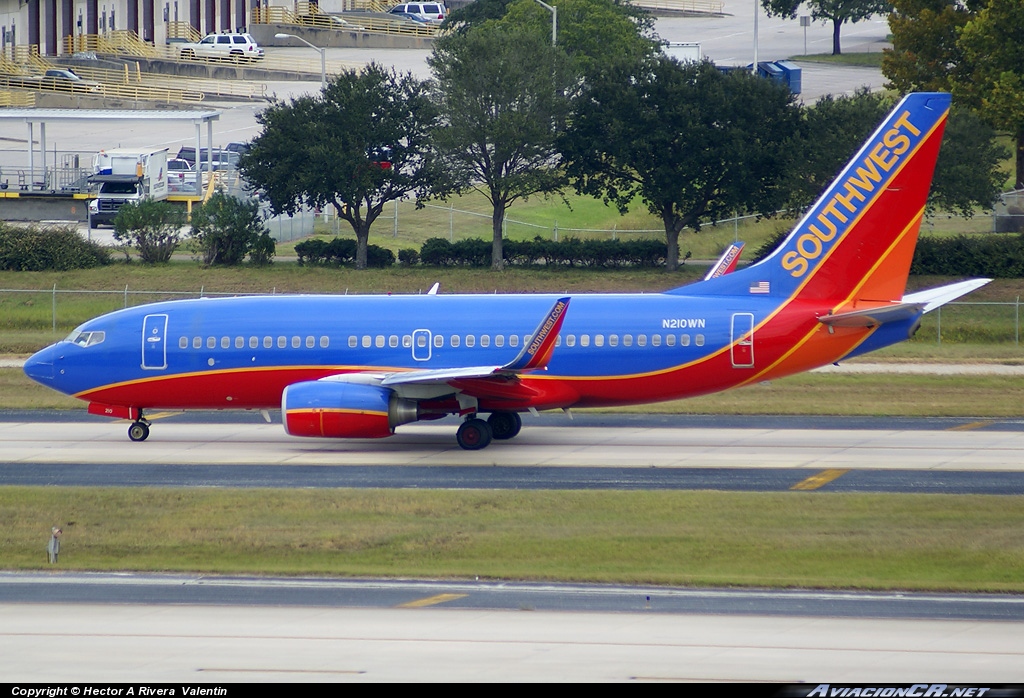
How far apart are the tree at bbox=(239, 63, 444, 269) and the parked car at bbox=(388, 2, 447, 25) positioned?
7254 centimetres

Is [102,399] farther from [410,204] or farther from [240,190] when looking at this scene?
[410,204]

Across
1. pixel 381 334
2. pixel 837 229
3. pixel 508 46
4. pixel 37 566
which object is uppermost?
pixel 508 46

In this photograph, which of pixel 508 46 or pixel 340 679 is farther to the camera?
pixel 508 46

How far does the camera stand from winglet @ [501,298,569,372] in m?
30.1

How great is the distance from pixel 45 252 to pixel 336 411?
36.5 metres

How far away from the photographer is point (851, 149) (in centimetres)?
5819

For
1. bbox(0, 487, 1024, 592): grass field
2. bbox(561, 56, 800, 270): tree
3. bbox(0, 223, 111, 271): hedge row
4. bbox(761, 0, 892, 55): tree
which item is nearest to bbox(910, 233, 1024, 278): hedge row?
bbox(561, 56, 800, 270): tree

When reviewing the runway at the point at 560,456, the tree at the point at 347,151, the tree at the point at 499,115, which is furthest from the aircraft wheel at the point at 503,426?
→ the tree at the point at 347,151

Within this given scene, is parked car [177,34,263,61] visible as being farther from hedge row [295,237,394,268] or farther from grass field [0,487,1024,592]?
grass field [0,487,1024,592]

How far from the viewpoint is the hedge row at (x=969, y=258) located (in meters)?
58.8

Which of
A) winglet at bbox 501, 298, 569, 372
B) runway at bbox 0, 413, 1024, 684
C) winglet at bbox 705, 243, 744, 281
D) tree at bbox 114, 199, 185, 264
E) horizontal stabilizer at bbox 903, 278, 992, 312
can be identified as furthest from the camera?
tree at bbox 114, 199, 185, 264

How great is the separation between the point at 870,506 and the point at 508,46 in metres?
40.0

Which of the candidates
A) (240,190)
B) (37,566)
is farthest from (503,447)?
(240,190)

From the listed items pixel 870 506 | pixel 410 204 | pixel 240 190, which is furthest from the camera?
pixel 410 204
